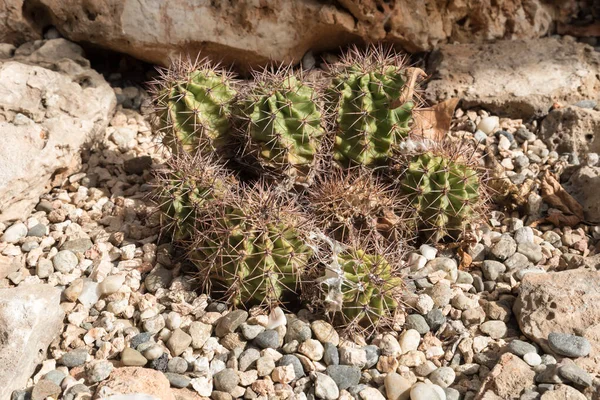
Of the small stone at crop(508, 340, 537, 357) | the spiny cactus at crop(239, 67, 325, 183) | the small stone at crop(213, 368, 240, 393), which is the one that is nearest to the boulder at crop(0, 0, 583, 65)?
the spiny cactus at crop(239, 67, 325, 183)

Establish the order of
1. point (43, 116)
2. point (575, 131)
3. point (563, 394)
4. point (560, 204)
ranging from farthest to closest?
point (575, 131), point (43, 116), point (560, 204), point (563, 394)

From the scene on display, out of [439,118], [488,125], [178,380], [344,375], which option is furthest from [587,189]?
[178,380]

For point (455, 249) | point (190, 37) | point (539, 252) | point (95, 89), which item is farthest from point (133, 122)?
point (539, 252)

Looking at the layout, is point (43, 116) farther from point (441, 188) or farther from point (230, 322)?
point (441, 188)

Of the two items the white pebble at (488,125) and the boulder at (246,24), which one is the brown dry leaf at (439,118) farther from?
the boulder at (246,24)

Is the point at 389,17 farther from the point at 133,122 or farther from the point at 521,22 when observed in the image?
the point at 133,122

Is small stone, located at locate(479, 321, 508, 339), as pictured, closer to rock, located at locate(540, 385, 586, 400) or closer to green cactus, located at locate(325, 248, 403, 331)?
green cactus, located at locate(325, 248, 403, 331)

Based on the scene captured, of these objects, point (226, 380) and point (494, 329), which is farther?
point (494, 329)

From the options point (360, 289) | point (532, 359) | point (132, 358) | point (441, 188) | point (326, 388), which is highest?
point (441, 188)
